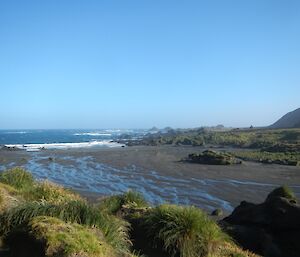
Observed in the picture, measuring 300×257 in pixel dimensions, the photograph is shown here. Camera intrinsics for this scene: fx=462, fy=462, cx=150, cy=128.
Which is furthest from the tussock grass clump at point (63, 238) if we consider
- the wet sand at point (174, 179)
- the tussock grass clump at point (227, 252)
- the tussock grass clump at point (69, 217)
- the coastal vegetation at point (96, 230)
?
the wet sand at point (174, 179)

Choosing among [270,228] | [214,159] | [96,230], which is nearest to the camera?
[96,230]

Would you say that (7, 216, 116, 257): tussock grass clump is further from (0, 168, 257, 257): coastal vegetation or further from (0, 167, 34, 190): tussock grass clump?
(0, 167, 34, 190): tussock grass clump

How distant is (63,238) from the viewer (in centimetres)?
822

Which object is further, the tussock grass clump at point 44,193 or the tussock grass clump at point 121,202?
the tussock grass clump at point 121,202

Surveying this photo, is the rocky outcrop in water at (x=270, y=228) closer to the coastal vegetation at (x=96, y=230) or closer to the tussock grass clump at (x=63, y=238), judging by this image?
the coastal vegetation at (x=96, y=230)

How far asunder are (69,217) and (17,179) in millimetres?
7135

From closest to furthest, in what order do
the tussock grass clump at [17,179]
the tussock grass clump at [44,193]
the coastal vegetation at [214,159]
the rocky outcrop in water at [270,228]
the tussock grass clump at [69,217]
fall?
the tussock grass clump at [69,217], the tussock grass clump at [44,193], the rocky outcrop in water at [270,228], the tussock grass clump at [17,179], the coastal vegetation at [214,159]

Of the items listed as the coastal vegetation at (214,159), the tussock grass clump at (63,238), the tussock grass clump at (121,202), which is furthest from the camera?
the coastal vegetation at (214,159)

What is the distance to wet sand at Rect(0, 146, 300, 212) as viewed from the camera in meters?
31.4

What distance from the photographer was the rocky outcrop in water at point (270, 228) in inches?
599

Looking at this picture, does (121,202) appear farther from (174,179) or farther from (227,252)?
(174,179)

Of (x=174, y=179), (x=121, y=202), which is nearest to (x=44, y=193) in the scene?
(x=121, y=202)

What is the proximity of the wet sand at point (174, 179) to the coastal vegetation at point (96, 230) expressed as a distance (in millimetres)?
15268

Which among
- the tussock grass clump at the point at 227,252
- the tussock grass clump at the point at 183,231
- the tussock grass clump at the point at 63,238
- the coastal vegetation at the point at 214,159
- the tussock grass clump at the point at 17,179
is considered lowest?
the coastal vegetation at the point at 214,159
